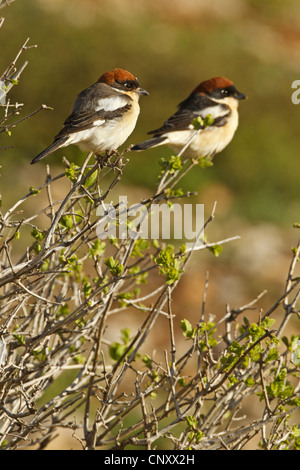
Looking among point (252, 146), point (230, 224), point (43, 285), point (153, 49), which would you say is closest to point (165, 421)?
point (43, 285)

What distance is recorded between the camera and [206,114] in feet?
18.6

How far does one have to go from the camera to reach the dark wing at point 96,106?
3972 mm

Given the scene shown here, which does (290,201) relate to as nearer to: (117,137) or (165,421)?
(165,421)

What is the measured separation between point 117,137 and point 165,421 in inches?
105

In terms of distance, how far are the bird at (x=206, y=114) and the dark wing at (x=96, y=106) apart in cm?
114

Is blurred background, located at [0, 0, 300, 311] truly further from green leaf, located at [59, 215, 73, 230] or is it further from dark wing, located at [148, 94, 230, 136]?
green leaf, located at [59, 215, 73, 230]

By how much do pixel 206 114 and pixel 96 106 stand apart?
70.6 inches

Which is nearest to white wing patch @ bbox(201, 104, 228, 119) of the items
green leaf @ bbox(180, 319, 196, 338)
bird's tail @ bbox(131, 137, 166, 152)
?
bird's tail @ bbox(131, 137, 166, 152)

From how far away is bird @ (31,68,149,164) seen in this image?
3.93 meters

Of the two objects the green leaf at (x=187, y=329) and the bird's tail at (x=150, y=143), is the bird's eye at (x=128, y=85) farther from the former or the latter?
the green leaf at (x=187, y=329)

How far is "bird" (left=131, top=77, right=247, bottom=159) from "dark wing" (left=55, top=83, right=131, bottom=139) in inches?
44.7

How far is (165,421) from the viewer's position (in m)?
5.71

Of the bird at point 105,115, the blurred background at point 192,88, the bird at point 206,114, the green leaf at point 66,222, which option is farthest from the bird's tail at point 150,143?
the blurred background at point 192,88

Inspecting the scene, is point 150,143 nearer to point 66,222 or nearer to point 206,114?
point 206,114
